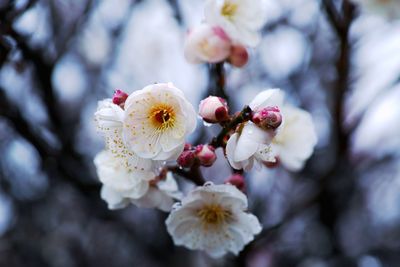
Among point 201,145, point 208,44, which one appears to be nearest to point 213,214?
point 201,145

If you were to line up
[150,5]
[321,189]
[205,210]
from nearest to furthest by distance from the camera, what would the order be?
[205,210]
[321,189]
[150,5]

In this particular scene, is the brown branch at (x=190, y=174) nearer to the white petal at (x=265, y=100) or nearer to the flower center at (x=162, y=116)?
the flower center at (x=162, y=116)

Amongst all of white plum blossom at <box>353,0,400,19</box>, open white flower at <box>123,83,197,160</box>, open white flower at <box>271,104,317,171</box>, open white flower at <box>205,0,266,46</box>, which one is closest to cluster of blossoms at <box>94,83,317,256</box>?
open white flower at <box>123,83,197,160</box>

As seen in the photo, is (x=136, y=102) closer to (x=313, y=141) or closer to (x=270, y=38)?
(x=313, y=141)

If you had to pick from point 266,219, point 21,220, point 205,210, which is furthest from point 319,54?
point 21,220

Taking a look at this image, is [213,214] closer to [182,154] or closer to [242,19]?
[182,154]
